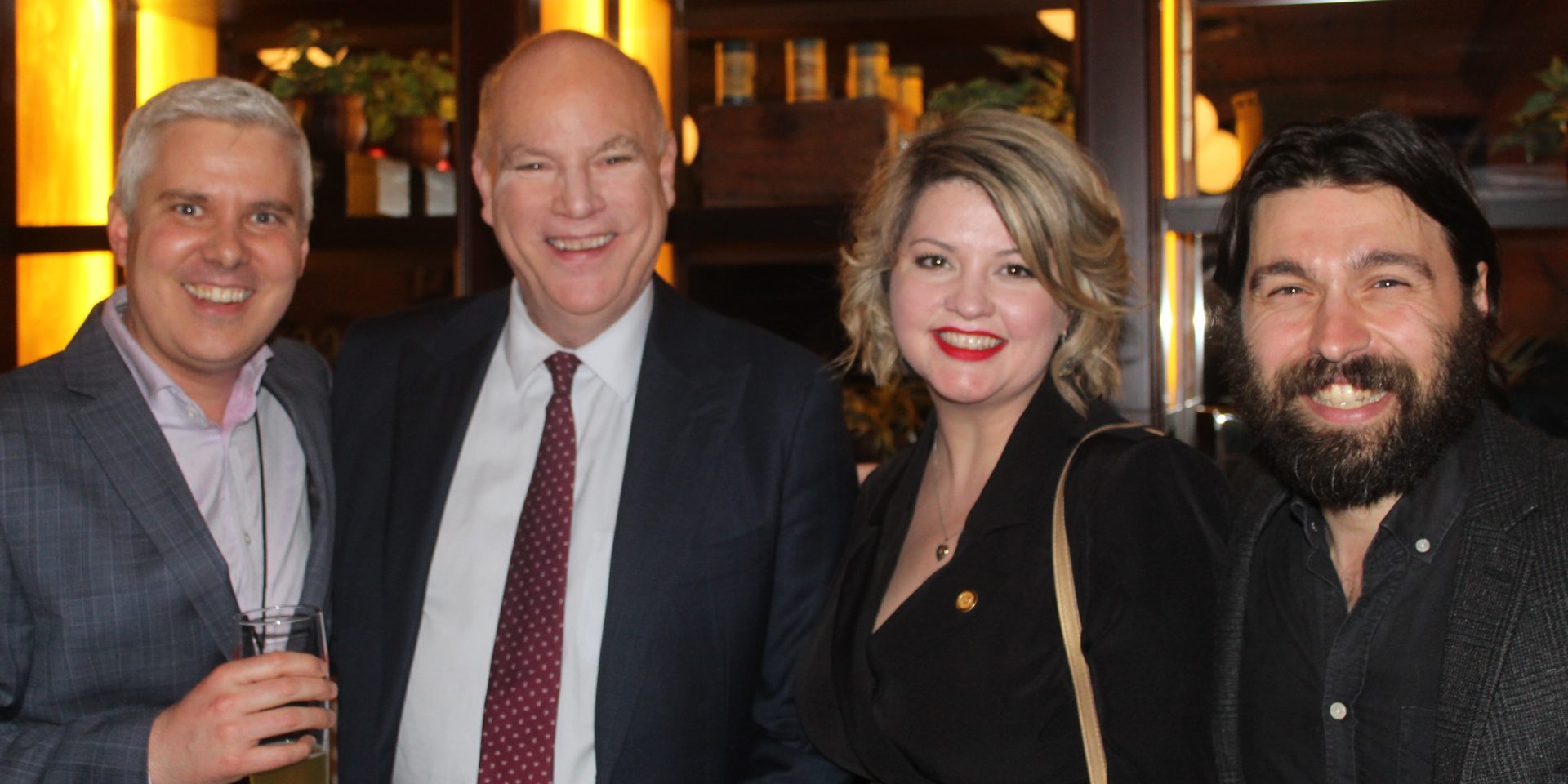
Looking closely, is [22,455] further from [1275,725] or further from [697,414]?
[1275,725]

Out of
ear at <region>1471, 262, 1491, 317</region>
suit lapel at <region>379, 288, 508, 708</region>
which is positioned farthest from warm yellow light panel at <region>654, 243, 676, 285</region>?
ear at <region>1471, 262, 1491, 317</region>

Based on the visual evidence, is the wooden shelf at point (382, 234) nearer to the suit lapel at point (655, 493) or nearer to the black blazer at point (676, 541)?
the black blazer at point (676, 541)

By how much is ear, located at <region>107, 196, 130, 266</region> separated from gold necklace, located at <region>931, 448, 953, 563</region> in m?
1.26

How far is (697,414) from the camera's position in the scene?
2016 mm

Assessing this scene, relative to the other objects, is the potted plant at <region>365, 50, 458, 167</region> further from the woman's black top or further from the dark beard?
the dark beard

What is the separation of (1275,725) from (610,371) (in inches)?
→ 42.0

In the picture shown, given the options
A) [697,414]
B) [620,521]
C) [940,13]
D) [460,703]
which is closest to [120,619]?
[460,703]

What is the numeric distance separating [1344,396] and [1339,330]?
0.29ft

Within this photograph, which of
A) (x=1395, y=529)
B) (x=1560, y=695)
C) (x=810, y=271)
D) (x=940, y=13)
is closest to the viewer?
(x=1560, y=695)

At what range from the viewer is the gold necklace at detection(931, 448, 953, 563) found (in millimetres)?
1892

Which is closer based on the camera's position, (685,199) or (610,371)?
(610,371)

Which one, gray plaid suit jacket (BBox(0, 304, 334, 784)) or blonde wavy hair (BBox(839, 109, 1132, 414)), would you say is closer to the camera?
gray plaid suit jacket (BBox(0, 304, 334, 784))

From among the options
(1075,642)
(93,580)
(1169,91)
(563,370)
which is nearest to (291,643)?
(93,580)

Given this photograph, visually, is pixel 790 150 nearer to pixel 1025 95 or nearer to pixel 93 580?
pixel 1025 95
